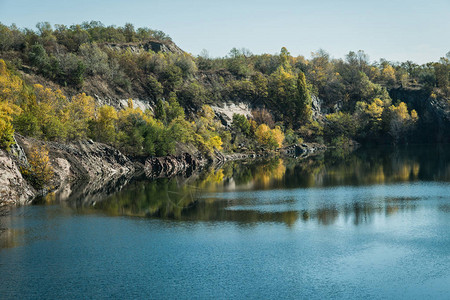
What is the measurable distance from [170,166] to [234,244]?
201ft

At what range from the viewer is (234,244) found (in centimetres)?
3675

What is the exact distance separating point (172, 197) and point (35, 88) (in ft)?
162

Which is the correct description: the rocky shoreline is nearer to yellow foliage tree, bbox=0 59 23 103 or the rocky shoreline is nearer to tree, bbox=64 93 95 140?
tree, bbox=64 93 95 140

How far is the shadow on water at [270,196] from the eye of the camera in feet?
158

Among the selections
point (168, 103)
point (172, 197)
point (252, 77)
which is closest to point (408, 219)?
point (172, 197)

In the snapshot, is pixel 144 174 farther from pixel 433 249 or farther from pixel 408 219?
pixel 433 249

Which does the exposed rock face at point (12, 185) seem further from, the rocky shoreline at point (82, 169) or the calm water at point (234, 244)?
the calm water at point (234, 244)

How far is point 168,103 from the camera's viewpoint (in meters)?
138

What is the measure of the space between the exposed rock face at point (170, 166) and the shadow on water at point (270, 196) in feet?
18.4

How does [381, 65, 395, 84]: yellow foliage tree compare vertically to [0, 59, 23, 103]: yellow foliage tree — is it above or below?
above

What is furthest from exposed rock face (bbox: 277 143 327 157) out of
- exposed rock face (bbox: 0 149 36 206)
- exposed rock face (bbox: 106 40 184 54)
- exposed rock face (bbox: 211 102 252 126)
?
exposed rock face (bbox: 0 149 36 206)

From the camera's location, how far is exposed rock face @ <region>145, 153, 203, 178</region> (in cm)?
8975

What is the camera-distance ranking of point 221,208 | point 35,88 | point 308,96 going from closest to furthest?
point 221,208, point 35,88, point 308,96

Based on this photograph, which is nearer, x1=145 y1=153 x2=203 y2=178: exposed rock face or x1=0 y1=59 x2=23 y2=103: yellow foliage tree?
x1=0 y1=59 x2=23 y2=103: yellow foliage tree
